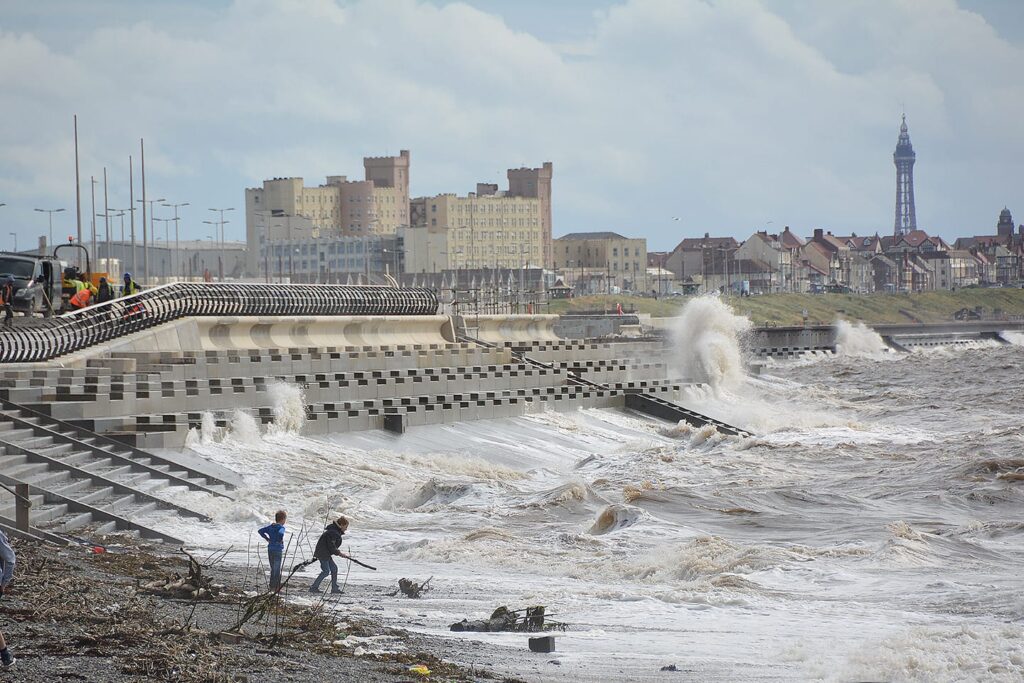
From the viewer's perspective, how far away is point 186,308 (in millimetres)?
34500

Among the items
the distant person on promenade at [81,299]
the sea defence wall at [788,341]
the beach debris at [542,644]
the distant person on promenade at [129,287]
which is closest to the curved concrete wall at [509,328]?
the distant person on promenade at [129,287]

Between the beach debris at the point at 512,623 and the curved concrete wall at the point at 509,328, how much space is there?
3213cm

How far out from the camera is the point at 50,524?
17344mm

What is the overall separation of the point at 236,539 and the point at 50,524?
2232 mm

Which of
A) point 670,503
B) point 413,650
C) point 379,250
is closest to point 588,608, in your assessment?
point 413,650

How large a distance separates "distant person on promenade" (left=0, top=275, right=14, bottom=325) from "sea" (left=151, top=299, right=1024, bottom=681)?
539cm

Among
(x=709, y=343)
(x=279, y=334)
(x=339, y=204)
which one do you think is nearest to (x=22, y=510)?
(x=279, y=334)

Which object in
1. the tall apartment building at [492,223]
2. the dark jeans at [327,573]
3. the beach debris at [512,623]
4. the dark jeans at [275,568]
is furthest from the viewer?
the tall apartment building at [492,223]

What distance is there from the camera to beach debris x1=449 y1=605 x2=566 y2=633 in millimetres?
13188

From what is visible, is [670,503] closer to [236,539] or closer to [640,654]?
[236,539]

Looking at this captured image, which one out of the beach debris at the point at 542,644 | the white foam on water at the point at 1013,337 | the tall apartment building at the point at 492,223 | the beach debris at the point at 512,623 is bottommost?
the white foam on water at the point at 1013,337

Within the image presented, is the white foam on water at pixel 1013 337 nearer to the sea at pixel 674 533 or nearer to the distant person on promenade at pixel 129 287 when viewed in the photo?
the sea at pixel 674 533

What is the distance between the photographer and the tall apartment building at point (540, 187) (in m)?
195

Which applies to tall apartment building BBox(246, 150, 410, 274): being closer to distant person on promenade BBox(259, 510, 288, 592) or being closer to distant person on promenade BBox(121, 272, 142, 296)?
distant person on promenade BBox(121, 272, 142, 296)
